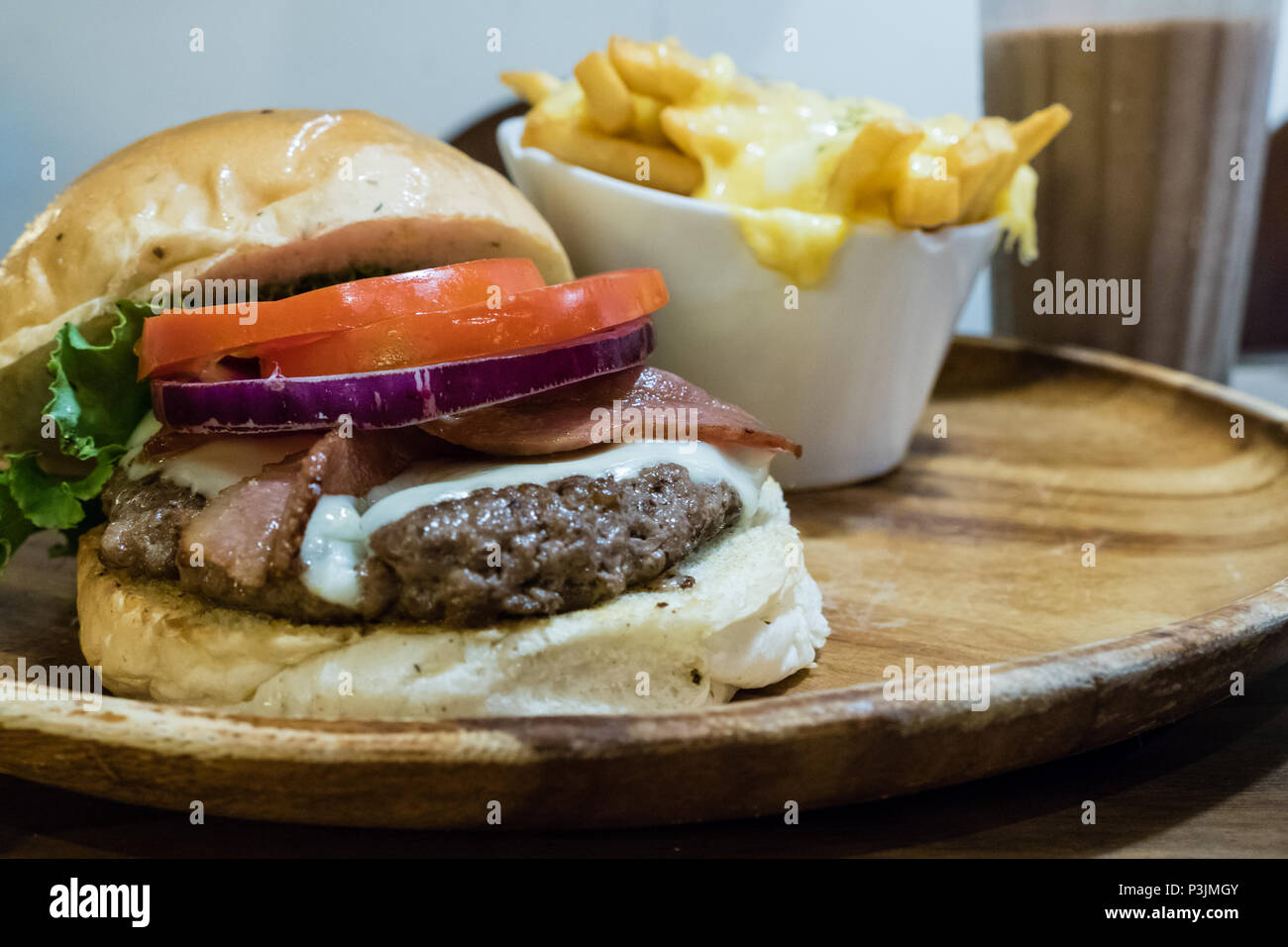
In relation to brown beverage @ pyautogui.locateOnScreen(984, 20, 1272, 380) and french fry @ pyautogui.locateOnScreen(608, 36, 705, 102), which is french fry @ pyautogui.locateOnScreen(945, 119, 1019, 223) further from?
brown beverage @ pyautogui.locateOnScreen(984, 20, 1272, 380)

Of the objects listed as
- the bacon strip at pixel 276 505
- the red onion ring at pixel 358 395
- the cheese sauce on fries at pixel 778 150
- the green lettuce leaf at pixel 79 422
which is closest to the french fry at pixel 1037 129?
the cheese sauce on fries at pixel 778 150

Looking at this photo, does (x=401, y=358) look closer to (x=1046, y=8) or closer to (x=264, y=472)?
(x=264, y=472)

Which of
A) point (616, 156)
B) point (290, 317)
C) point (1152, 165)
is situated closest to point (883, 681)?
point (290, 317)

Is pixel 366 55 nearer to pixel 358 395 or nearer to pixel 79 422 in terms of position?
pixel 79 422

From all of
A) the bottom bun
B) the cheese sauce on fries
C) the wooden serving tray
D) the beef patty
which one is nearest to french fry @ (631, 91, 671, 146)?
the cheese sauce on fries

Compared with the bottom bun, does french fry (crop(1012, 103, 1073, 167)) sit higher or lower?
higher

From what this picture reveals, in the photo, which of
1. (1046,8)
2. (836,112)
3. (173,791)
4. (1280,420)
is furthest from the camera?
(1046,8)

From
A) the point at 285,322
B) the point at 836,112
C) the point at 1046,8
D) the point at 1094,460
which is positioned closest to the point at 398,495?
the point at 285,322
